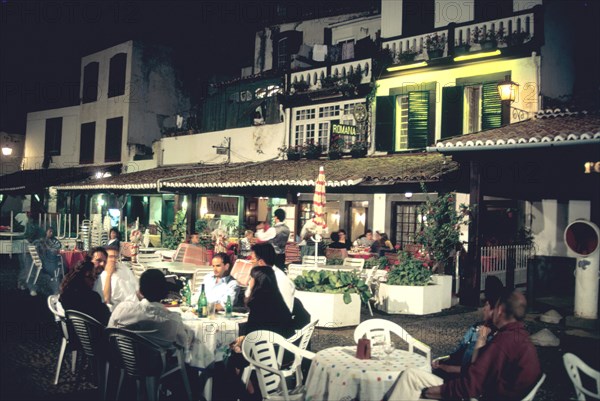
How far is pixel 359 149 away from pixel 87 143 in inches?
715

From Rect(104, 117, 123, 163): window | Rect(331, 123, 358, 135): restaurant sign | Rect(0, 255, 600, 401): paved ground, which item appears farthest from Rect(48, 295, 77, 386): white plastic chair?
Rect(104, 117, 123, 163): window

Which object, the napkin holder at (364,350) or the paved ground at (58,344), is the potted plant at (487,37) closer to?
the paved ground at (58,344)

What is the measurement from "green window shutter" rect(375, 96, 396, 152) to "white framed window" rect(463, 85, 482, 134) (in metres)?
2.22

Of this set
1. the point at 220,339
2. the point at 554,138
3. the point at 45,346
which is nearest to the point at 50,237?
the point at 45,346

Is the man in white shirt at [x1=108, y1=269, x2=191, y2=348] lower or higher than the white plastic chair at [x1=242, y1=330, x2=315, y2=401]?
higher

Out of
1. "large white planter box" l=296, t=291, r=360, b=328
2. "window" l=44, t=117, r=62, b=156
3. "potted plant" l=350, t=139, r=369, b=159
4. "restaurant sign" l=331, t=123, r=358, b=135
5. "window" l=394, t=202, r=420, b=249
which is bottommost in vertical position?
"large white planter box" l=296, t=291, r=360, b=328

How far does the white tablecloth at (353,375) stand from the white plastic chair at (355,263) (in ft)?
24.6

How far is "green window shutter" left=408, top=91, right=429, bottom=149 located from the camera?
15.4 m

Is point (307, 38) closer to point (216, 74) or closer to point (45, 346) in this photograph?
point (216, 74)

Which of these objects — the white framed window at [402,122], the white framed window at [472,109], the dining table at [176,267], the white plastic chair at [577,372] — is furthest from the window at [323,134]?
the white plastic chair at [577,372]

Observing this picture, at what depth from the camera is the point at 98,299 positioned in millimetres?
5742

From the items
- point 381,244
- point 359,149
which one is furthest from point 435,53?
point 381,244

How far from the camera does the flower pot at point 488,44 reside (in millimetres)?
13555

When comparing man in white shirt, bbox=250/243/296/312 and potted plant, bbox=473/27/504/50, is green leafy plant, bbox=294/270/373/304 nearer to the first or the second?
man in white shirt, bbox=250/243/296/312
